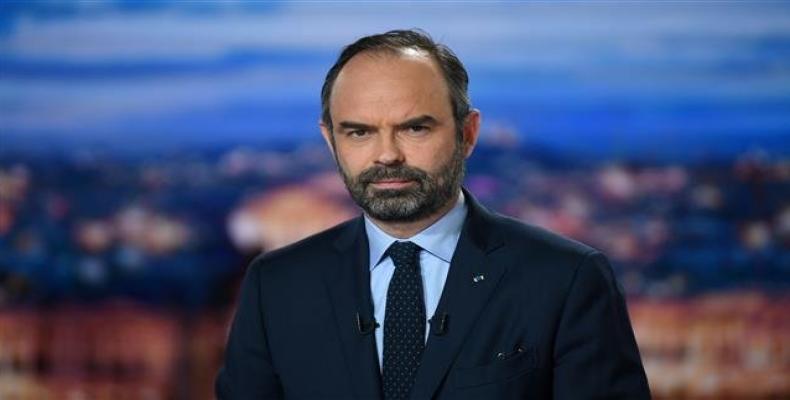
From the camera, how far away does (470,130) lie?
283 centimetres

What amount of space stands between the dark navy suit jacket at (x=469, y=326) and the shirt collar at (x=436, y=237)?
0.07 feet

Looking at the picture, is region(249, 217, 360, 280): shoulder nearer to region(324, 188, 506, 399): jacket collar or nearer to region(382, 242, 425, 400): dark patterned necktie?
region(324, 188, 506, 399): jacket collar

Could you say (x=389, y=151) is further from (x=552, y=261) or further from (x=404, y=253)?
(x=552, y=261)

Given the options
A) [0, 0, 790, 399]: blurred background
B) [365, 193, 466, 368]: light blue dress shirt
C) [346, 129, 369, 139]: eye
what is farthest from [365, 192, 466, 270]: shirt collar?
[0, 0, 790, 399]: blurred background

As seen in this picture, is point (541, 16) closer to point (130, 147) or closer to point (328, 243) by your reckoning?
point (130, 147)

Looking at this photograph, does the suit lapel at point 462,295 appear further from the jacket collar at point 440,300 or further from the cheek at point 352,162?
the cheek at point 352,162

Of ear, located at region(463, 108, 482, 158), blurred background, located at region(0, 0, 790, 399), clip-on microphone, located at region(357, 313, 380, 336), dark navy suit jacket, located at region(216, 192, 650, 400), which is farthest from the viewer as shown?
blurred background, located at region(0, 0, 790, 399)

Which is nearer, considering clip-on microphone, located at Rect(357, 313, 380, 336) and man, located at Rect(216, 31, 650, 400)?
man, located at Rect(216, 31, 650, 400)

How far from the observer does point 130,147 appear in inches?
210

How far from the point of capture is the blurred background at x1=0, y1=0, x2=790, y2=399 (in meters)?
5.19

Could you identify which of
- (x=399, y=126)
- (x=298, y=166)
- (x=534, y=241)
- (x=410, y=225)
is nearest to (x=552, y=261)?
(x=534, y=241)

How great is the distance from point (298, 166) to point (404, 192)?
265 centimetres

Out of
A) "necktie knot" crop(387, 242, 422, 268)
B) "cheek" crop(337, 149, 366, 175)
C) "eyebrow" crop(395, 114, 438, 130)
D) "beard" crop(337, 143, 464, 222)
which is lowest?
"necktie knot" crop(387, 242, 422, 268)

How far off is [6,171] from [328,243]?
290cm
